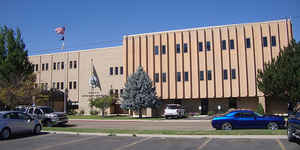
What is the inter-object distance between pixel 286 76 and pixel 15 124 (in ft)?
81.7

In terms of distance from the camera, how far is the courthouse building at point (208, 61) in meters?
37.6

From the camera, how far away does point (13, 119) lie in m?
15.9

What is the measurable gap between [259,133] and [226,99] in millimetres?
26172

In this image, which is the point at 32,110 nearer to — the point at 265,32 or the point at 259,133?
the point at 259,133

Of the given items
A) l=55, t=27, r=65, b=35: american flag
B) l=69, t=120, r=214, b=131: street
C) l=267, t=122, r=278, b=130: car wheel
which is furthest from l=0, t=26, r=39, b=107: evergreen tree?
l=267, t=122, r=278, b=130: car wheel

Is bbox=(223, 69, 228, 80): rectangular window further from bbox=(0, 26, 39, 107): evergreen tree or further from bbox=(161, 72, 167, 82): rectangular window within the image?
bbox=(0, 26, 39, 107): evergreen tree

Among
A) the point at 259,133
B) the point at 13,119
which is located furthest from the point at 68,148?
the point at 259,133

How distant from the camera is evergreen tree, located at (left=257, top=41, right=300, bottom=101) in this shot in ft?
90.9

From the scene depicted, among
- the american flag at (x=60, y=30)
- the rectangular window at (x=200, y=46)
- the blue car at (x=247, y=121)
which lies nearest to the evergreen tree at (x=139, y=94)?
the rectangular window at (x=200, y=46)

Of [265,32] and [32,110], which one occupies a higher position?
[265,32]

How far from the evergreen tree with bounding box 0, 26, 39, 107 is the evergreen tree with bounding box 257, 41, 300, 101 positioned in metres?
27.9

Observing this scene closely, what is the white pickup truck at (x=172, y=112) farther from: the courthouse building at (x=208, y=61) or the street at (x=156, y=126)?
the courthouse building at (x=208, y=61)

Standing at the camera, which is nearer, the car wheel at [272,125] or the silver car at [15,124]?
the silver car at [15,124]

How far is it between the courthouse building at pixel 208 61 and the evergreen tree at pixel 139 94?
4.21m
